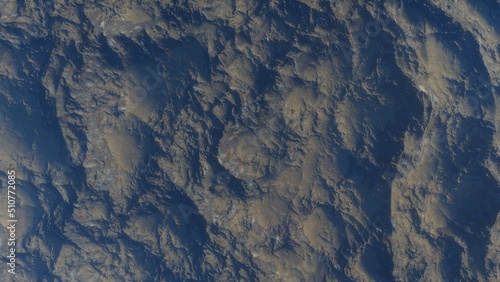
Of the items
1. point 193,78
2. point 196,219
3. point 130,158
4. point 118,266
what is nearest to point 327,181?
point 196,219

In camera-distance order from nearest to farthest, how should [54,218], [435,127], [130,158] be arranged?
[435,127]
[130,158]
[54,218]

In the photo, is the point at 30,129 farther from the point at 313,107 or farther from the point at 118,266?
the point at 313,107

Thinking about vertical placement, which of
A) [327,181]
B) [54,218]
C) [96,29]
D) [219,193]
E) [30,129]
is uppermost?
[327,181]

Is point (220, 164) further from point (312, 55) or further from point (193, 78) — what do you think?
point (312, 55)

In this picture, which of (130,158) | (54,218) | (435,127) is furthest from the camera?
(54,218)

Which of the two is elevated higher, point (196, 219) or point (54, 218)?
point (196, 219)

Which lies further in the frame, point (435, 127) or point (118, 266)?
point (118, 266)
